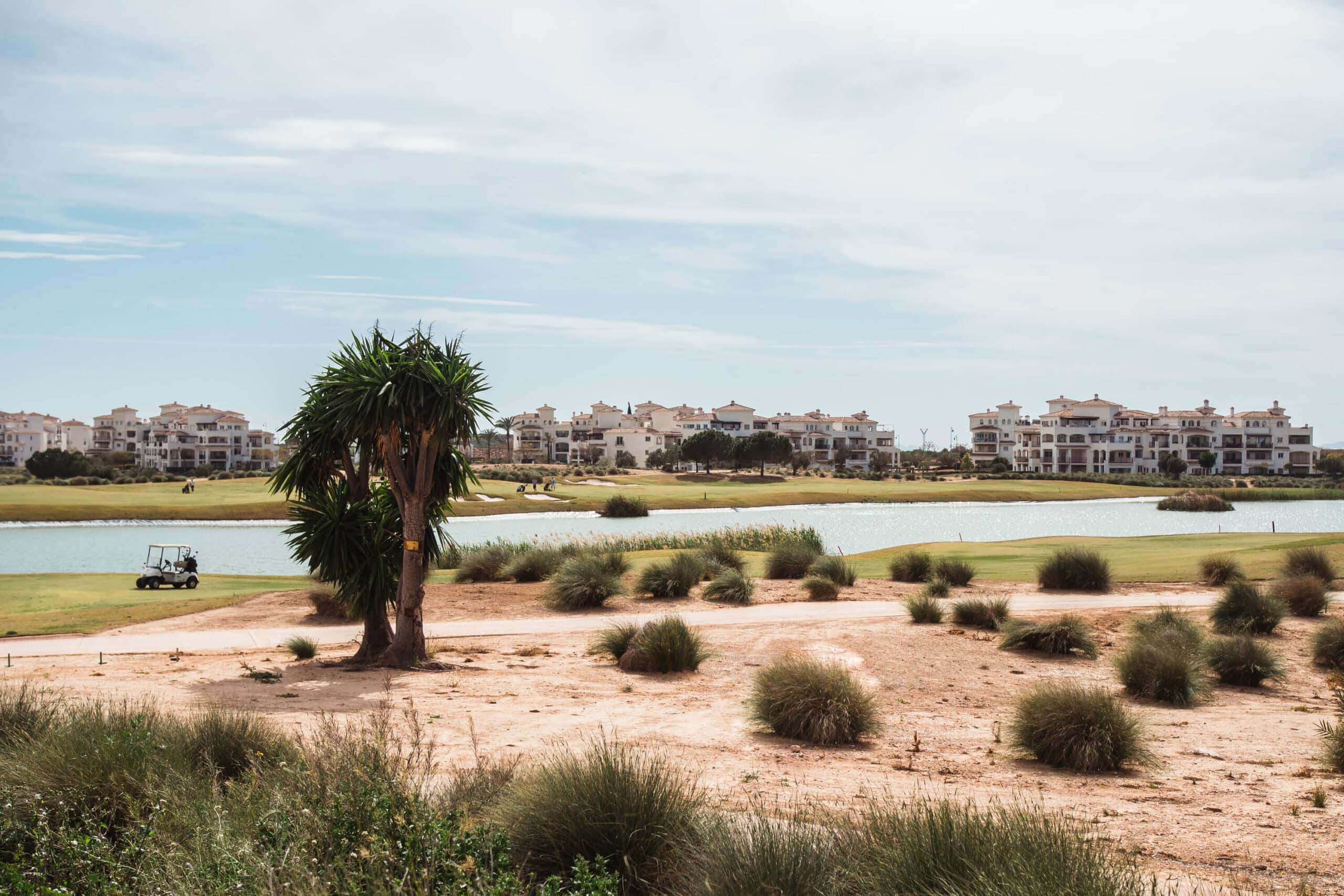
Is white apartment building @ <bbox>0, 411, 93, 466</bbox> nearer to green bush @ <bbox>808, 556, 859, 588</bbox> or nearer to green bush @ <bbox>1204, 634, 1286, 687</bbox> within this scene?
green bush @ <bbox>808, 556, 859, 588</bbox>

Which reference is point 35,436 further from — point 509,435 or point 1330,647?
point 1330,647

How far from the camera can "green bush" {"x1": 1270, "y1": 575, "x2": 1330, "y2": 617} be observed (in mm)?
21047

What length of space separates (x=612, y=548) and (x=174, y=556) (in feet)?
72.7

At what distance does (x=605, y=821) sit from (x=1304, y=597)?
2004 centimetres

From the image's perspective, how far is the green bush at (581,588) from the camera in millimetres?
23016

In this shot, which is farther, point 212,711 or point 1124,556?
point 1124,556

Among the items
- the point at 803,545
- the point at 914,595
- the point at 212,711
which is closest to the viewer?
the point at 212,711

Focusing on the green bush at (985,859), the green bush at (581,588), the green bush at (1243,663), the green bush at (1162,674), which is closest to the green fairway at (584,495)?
the green bush at (581,588)

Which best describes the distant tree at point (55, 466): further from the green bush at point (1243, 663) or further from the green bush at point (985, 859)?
the green bush at point (985, 859)

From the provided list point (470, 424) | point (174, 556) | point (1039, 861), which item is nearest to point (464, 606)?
point (470, 424)

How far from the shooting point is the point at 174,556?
141 ft

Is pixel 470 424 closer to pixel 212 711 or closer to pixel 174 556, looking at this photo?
pixel 212 711

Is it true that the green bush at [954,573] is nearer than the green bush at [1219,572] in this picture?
No

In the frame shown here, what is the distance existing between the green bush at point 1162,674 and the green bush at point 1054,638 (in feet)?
8.01
